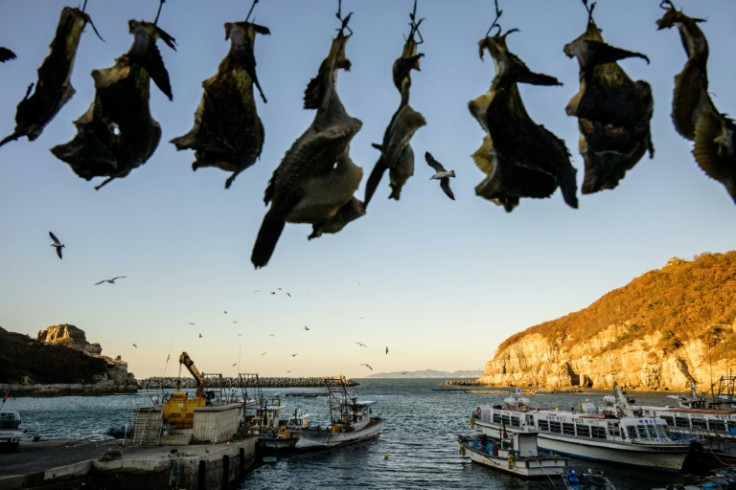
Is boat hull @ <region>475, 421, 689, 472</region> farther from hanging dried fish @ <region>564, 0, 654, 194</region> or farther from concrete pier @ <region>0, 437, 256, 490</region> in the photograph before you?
hanging dried fish @ <region>564, 0, 654, 194</region>

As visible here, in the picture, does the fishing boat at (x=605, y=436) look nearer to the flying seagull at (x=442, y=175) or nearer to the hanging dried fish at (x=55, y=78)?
the flying seagull at (x=442, y=175)

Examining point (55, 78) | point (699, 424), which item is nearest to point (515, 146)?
point (55, 78)

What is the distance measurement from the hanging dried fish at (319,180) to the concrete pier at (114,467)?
55.8 ft

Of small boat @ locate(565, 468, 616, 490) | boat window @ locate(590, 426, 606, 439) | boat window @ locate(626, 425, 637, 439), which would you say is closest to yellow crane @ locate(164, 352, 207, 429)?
small boat @ locate(565, 468, 616, 490)

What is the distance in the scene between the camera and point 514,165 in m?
2.67

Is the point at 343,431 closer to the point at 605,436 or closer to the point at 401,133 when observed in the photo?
the point at 605,436

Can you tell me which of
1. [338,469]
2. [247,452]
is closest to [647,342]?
[338,469]

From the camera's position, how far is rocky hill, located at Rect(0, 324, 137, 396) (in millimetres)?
129750

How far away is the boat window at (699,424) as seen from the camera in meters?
33.7

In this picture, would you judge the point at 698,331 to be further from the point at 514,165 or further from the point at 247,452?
the point at 514,165

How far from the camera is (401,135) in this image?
2.82 m

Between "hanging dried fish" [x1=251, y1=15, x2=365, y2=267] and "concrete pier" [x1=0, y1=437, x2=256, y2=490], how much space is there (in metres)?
17.0

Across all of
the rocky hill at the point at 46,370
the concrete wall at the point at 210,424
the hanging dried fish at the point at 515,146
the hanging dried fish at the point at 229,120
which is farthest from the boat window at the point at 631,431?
the rocky hill at the point at 46,370

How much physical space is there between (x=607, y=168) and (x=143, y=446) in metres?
25.2
